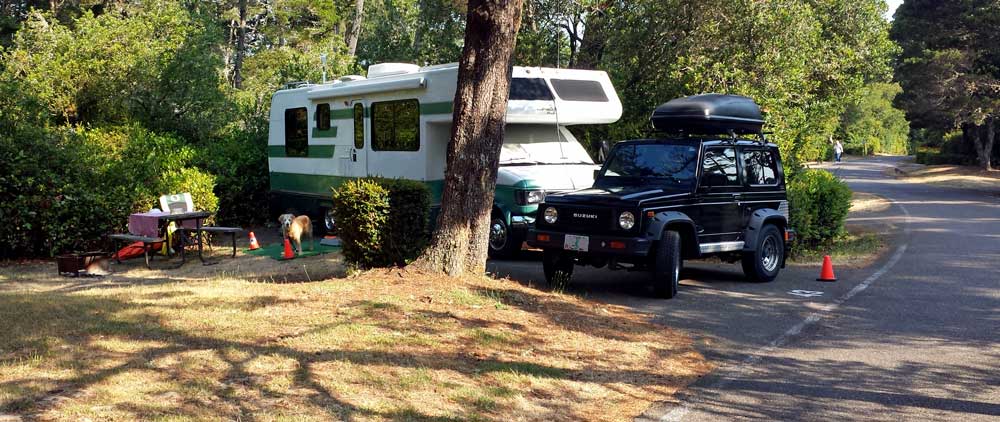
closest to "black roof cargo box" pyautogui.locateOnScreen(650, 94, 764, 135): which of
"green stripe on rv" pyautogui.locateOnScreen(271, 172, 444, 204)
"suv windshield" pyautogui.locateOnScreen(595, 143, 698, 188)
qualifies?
"suv windshield" pyautogui.locateOnScreen(595, 143, 698, 188)

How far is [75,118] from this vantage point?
787 inches

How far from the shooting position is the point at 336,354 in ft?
20.8

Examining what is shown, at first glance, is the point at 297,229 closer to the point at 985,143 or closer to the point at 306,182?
the point at 306,182

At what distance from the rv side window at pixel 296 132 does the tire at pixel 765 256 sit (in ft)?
28.9

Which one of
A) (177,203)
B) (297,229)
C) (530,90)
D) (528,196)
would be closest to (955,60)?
(530,90)

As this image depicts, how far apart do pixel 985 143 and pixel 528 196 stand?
39416 mm

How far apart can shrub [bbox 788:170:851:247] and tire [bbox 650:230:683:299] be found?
5312 millimetres

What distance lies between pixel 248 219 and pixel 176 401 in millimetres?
14167

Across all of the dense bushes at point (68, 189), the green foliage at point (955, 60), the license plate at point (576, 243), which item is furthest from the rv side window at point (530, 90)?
the green foliage at point (955, 60)

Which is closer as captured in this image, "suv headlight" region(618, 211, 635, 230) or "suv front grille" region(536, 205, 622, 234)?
"suv headlight" region(618, 211, 635, 230)

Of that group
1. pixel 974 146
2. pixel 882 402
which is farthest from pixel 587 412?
pixel 974 146

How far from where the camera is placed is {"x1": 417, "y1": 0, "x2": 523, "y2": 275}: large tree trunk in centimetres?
906

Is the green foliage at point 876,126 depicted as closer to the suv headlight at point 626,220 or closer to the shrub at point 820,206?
the shrub at point 820,206

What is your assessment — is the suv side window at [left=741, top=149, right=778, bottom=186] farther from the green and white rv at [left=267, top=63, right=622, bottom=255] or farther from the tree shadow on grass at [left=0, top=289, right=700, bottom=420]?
the tree shadow on grass at [left=0, top=289, right=700, bottom=420]
